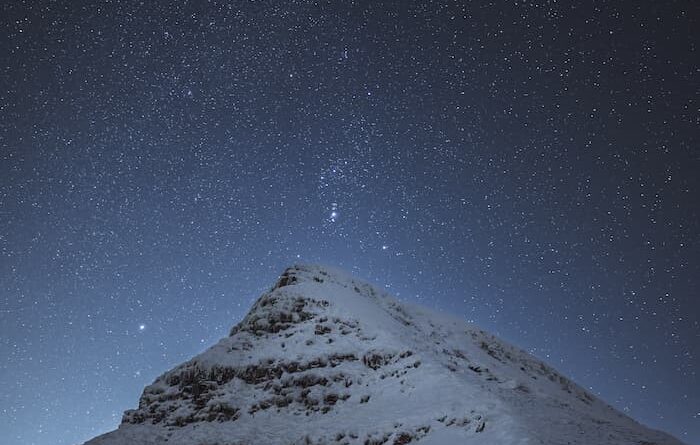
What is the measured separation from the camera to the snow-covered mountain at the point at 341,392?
17.0 m

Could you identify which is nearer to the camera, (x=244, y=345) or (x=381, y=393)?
(x=381, y=393)

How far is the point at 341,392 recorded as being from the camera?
2184cm

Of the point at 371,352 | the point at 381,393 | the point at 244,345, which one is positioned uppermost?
the point at 244,345

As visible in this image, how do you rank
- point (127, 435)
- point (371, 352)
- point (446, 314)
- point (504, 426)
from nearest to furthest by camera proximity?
point (504, 426) → point (127, 435) → point (371, 352) → point (446, 314)

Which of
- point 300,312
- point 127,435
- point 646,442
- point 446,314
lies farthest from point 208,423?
point 446,314

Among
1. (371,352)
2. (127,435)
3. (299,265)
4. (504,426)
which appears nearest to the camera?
(504,426)

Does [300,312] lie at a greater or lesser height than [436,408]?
greater

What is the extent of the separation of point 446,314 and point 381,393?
25.4 metres

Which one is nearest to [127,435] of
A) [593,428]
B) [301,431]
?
[301,431]

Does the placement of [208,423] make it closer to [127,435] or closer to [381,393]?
[127,435]

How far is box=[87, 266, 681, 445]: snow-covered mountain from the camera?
670 inches

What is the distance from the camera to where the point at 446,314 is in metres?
44.5

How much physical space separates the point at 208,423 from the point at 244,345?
6.01 metres

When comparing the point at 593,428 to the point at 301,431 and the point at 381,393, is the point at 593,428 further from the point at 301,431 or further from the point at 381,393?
the point at 301,431
